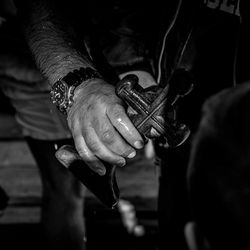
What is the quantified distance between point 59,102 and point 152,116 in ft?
1.12

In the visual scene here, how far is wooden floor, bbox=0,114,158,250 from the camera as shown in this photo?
214cm

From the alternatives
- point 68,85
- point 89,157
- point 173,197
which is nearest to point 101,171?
point 89,157

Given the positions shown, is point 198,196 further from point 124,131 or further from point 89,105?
point 89,105

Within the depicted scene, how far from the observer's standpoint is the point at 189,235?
72 cm

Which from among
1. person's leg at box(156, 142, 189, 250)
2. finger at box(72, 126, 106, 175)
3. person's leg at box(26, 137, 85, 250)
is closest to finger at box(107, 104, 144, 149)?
finger at box(72, 126, 106, 175)

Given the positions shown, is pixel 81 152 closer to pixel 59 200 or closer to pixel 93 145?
pixel 93 145

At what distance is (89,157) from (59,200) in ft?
2.72

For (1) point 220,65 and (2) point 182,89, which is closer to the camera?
(2) point 182,89

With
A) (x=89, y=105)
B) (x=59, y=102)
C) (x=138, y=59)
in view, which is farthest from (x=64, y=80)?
(x=138, y=59)

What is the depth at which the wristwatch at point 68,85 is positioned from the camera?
39.9 inches

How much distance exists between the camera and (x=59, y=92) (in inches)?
40.9

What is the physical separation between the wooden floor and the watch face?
1.32m

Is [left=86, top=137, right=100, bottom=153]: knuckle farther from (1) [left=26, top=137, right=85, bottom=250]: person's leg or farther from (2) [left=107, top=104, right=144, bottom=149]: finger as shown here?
(1) [left=26, top=137, right=85, bottom=250]: person's leg

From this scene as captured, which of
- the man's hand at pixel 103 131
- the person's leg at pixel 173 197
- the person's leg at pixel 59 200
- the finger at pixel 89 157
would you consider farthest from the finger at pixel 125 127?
the person's leg at pixel 59 200
